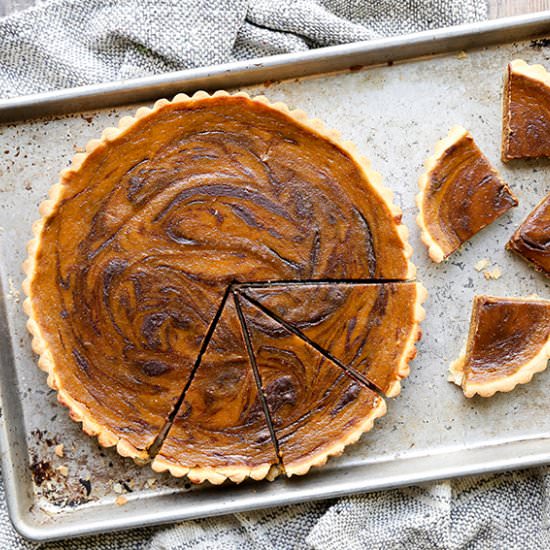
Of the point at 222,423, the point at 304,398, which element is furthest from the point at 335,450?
the point at 222,423

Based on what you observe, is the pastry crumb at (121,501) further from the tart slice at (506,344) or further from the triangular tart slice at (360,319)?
the tart slice at (506,344)

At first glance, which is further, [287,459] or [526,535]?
[526,535]

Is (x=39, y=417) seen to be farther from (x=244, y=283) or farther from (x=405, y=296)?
(x=405, y=296)

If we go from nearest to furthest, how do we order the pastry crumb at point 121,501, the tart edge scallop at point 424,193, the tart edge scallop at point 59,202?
the tart edge scallop at point 59,202 → the tart edge scallop at point 424,193 → the pastry crumb at point 121,501

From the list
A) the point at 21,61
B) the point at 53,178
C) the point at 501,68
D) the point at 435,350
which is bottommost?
the point at 435,350

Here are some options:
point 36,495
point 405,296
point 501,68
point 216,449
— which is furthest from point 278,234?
point 36,495

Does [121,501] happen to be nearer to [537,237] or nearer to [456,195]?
[456,195]

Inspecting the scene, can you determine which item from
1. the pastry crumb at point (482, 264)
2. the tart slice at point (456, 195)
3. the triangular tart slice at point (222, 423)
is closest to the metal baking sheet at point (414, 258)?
the pastry crumb at point (482, 264)

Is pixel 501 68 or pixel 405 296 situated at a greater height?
pixel 501 68
